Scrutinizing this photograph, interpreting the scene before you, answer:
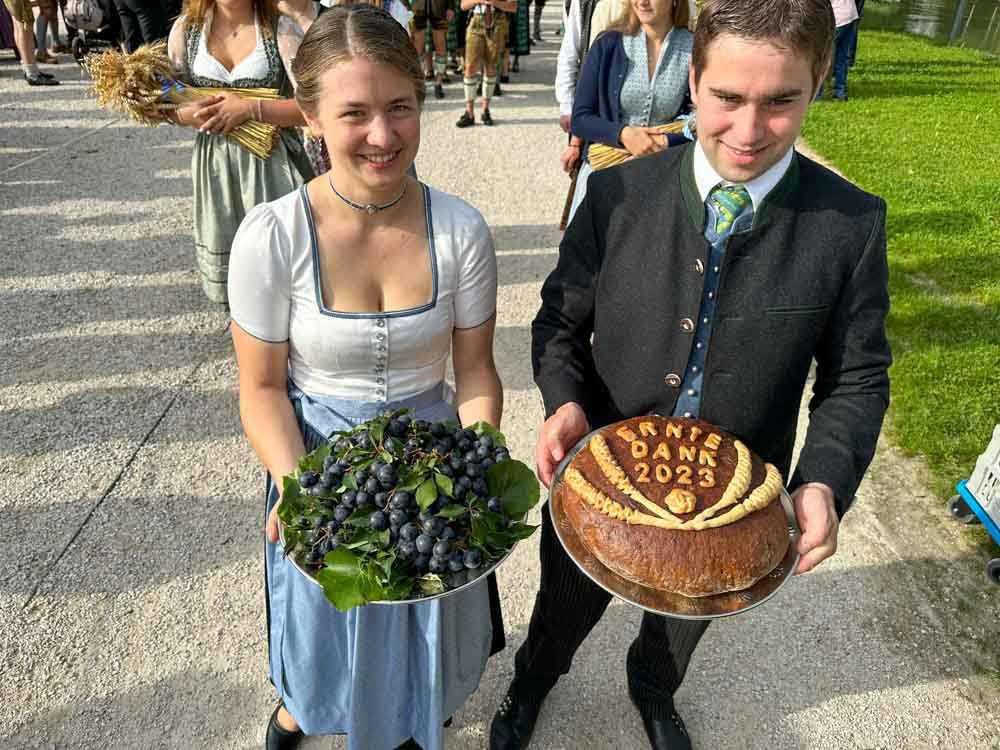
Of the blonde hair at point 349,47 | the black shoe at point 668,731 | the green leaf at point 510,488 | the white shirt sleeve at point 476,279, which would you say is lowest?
the black shoe at point 668,731

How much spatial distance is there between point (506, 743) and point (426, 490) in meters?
1.57

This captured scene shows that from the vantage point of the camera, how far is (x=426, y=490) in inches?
63.7

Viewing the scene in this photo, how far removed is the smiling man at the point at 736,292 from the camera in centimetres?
164

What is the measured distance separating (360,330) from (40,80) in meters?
11.1

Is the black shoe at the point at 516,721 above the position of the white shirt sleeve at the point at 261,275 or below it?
below

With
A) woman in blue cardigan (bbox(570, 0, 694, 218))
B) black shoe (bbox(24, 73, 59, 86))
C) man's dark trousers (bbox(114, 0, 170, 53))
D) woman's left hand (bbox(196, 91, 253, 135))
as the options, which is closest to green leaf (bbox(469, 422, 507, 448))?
woman in blue cardigan (bbox(570, 0, 694, 218))

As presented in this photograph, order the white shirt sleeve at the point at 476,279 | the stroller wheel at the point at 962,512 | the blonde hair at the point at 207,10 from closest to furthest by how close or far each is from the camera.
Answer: the white shirt sleeve at the point at 476,279 < the blonde hair at the point at 207,10 < the stroller wheel at the point at 962,512

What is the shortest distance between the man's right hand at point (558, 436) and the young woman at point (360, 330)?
14.9 inches

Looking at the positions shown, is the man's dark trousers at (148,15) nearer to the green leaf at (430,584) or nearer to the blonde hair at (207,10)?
the blonde hair at (207,10)

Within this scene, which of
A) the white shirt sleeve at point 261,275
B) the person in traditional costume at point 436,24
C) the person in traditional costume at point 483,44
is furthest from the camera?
the person in traditional costume at point 436,24

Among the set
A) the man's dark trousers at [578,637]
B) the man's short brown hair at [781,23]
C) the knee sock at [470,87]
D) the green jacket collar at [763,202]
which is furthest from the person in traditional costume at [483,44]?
the man's short brown hair at [781,23]

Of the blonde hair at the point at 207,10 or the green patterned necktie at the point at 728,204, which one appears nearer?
the green patterned necktie at the point at 728,204

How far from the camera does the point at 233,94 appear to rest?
146 inches

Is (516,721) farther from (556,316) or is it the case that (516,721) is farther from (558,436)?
(556,316)
